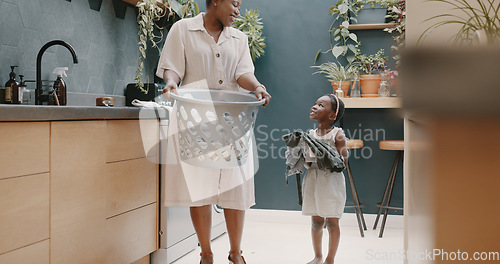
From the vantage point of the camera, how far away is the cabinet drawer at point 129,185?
7.38 ft

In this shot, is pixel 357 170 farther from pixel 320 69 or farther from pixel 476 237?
pixel 476 237

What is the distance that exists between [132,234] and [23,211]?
2.76ft

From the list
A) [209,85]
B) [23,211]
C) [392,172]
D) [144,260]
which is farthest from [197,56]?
[392,172]

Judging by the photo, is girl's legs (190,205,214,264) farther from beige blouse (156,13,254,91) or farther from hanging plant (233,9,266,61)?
hanging plant (233,9,266,61)

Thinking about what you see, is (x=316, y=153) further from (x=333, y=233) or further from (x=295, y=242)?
(x=295, y=242)

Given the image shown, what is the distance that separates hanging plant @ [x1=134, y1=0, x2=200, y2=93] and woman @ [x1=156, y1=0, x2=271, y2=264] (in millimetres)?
838

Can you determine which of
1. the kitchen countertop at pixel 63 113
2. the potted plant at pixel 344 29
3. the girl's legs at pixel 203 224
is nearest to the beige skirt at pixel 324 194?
the girl's legs at pixel 203 224

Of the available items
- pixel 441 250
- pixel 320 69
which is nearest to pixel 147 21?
pixel 320 69

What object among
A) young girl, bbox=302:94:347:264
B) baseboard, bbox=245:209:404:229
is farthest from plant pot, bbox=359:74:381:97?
young girl, bbox=302:94:347:264

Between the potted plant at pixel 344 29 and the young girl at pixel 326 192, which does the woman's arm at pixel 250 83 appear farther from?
the potted plant at pixel 344 29

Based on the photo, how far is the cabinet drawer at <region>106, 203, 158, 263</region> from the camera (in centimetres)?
227

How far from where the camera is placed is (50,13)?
257 centimetres

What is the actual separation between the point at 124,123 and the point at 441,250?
6.66 feet

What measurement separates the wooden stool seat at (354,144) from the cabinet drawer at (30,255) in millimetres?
2408
